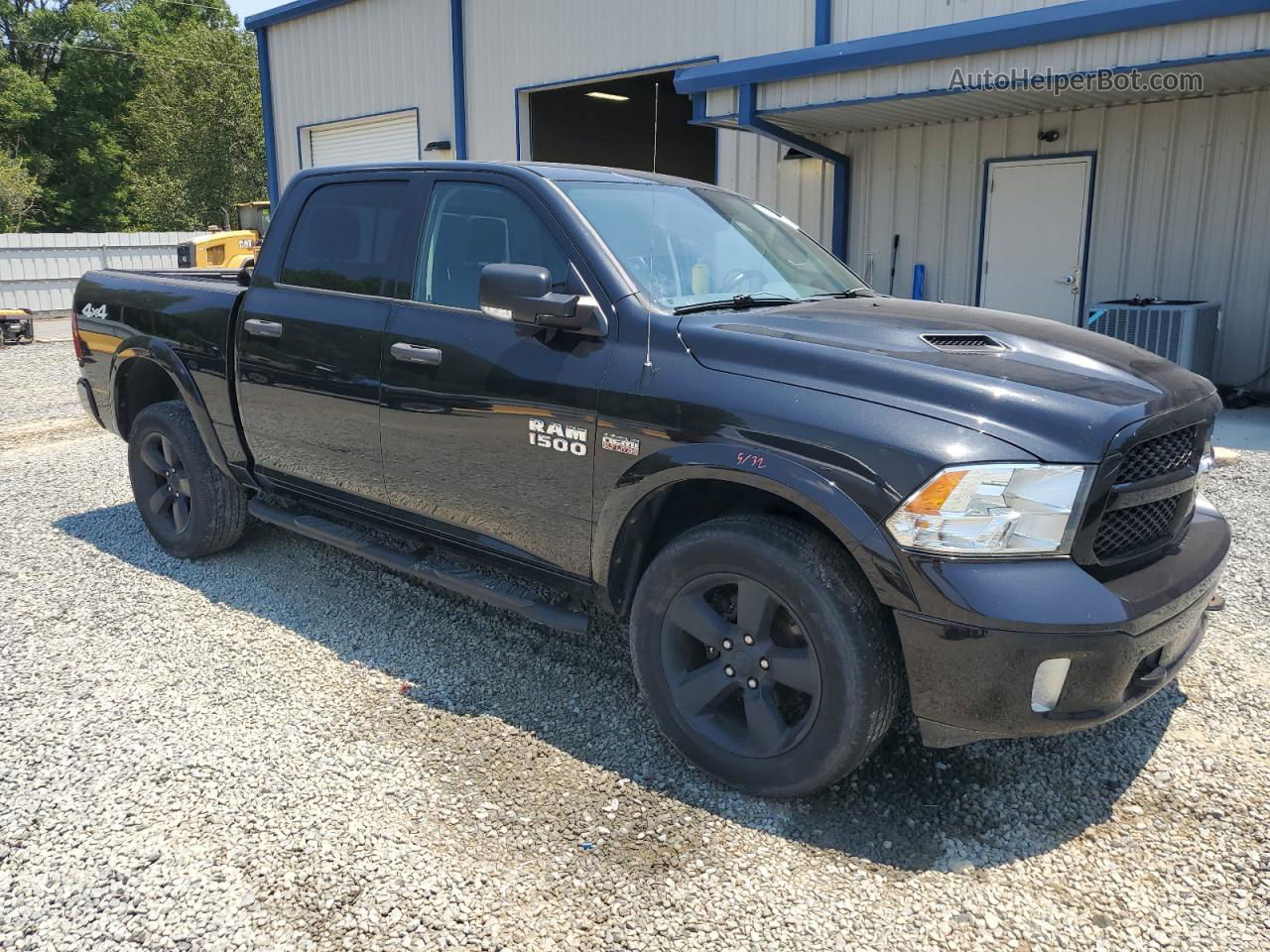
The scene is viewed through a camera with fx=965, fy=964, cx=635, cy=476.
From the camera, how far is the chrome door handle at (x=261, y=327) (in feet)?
14.2

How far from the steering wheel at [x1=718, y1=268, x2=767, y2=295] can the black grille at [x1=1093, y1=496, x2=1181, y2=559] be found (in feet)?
5.07

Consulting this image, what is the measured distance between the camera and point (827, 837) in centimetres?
284

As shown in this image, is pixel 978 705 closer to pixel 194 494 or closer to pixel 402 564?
pixel 402 564

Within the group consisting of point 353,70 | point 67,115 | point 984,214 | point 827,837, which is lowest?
point 827,837

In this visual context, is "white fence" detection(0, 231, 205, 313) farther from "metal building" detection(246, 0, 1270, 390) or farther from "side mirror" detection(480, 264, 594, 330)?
"side mirror" detection(480, 264, 594, 330)

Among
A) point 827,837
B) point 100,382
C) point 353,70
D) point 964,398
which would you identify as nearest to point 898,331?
point 964,398

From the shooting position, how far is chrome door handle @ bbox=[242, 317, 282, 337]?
4340 mm

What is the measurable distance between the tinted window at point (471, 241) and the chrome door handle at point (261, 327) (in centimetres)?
87

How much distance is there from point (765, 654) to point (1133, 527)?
1120mm

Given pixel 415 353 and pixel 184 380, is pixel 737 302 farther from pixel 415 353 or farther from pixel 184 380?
pixel 184 380

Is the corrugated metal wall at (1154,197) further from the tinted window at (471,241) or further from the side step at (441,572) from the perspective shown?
the side step at (441,572)

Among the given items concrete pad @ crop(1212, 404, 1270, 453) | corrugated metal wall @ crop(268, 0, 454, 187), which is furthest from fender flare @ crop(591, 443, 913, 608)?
corrugated metal wall @ crop(268, 0, 454, 187)

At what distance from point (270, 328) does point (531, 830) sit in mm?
2641

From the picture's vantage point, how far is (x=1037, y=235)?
10.7 m
